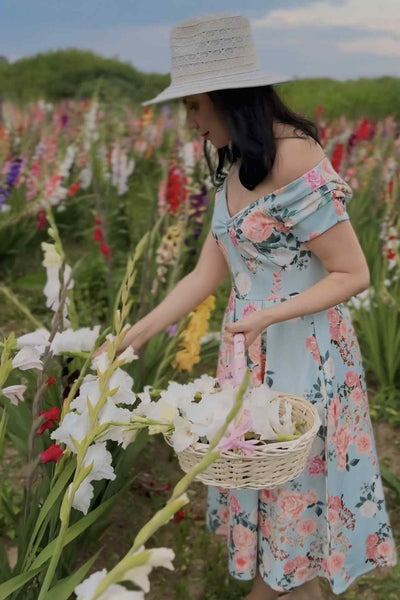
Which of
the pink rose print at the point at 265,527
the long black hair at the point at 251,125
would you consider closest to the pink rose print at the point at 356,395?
the pink rose print at the point at 265,527

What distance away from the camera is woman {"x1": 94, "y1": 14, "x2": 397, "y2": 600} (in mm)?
1609

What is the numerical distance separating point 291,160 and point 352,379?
0.56 meters

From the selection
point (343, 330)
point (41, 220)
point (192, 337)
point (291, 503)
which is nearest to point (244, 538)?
point (291, 503)

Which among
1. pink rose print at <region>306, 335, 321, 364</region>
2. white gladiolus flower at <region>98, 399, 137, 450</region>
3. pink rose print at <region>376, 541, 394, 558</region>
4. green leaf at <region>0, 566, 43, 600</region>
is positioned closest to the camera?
white gladiolus flower at <region>98, 399, 137, 450</region>

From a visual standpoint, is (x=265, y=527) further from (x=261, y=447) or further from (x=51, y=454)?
(x=51, y=454)

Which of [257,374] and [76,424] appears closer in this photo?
[76,424]

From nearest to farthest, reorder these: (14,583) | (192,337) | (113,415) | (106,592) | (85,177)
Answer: (106,592) < (113,415) < (14,583) < (192,337) < (85,177)

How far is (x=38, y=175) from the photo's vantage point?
506 centimetres

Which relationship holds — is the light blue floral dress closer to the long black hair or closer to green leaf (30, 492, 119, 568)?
the long black hair

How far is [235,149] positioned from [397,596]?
1.43 m

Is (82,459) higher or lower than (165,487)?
higher

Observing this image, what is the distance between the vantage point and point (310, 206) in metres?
1.61

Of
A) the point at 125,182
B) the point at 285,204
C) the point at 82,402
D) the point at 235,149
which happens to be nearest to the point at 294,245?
the point at 285,204

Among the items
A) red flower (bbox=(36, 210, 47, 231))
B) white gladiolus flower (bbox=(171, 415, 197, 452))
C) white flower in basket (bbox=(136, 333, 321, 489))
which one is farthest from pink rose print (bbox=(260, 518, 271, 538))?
red flower (bbox=(36, 210, 47, 231))
